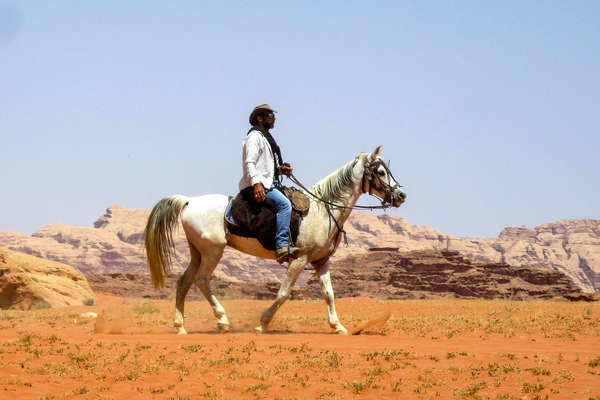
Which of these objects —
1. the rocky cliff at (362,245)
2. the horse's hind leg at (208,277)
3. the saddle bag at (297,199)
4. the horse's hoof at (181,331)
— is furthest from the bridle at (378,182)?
the rocky cliff at (362,245)

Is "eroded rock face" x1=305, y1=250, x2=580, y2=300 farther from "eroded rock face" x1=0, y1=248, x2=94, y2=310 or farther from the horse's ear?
the horse's ear

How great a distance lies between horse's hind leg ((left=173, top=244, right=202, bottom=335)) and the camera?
38.0ft

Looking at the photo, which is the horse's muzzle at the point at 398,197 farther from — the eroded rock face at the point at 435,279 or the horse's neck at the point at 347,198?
the eroded rock face at the point at 435,279

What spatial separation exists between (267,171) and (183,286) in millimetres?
2532

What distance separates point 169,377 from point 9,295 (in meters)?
18.7

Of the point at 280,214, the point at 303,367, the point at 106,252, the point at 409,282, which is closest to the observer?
the point at 303,367

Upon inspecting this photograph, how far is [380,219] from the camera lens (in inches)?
6220

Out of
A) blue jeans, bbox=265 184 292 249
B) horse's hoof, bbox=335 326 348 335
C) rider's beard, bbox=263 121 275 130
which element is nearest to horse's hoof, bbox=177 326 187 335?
blue jeans, bbox=265 184 292 249

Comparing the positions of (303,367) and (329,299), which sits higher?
(329,299)

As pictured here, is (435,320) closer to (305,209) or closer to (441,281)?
(305,209)

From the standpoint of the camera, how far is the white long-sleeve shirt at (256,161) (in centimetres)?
1098

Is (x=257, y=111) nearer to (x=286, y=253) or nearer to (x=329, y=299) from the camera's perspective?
(x=286, y=253)

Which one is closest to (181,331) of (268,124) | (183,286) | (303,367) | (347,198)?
(183,286)

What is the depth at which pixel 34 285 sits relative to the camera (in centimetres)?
2448
